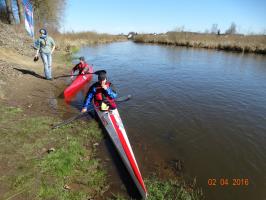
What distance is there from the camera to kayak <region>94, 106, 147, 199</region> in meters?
4.13

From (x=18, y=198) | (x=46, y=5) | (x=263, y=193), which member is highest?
(x=46, y=5)

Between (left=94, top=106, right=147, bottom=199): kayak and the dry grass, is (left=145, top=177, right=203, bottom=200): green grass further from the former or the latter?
the dry grass

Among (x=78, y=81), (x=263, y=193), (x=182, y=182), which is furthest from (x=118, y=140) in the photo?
(x=78, y=81)

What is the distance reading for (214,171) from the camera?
16.4 feet

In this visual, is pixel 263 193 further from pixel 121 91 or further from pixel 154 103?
pixel 121 91

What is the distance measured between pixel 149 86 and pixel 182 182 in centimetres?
798

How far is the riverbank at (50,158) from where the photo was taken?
3.94m

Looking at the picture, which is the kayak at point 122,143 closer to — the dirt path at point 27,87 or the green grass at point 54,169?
the green grass at point 54,169

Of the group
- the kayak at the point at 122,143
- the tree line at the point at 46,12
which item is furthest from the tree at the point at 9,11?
the kayak at the point at 122,143

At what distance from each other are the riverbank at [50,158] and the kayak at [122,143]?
0.28m

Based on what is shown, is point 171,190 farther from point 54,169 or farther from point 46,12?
point 46,12

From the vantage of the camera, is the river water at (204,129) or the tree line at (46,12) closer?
the river water at (204,129)
